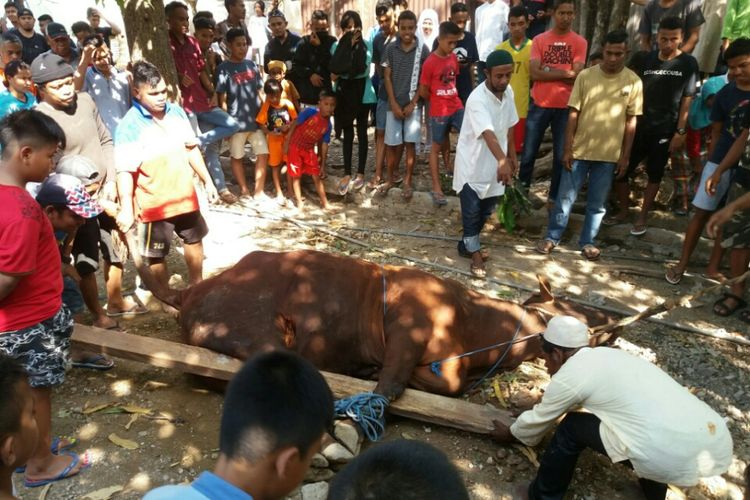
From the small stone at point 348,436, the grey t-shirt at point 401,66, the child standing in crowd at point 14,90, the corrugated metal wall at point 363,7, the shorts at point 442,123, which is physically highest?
the corrugated metal wall at point 363,7

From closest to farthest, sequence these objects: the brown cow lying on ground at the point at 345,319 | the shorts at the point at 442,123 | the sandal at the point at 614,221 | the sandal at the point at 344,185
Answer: the brown cow lying on ground at the point at 345,319
the sandal at the point at 614,221
the shorts at the point at 442,123
the sandal at the point at 344,185

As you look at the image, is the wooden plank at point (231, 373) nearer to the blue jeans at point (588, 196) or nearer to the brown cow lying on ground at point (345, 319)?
the brown cow lying on ground at point (345, 319)

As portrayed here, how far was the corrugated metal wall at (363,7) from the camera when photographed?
11.8 metres

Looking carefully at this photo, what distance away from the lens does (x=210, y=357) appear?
3.62 metres

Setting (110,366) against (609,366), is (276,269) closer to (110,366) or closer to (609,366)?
(110,366)

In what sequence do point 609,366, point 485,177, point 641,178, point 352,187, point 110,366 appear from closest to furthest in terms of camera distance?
point 609,366 < point 110,366 < point 485,177 < point 641,178 < point 352,187

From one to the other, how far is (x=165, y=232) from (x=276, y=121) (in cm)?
323

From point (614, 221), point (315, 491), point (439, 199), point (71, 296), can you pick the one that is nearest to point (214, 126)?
point (439, 199)

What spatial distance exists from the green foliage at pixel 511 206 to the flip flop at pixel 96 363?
417 centimetres

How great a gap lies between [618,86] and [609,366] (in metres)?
3.65

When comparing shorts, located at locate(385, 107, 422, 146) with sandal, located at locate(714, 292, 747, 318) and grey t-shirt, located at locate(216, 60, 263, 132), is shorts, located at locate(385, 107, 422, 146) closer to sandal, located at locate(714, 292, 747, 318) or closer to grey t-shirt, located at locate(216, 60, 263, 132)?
grey t-shirt, located at locate(216, 60, 263, 132)

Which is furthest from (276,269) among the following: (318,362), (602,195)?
(602,195)

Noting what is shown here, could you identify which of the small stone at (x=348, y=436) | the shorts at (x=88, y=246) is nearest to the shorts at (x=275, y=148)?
the shorts at (x=88, y=246)

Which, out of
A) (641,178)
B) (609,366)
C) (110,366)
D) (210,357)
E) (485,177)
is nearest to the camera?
(609,366)
